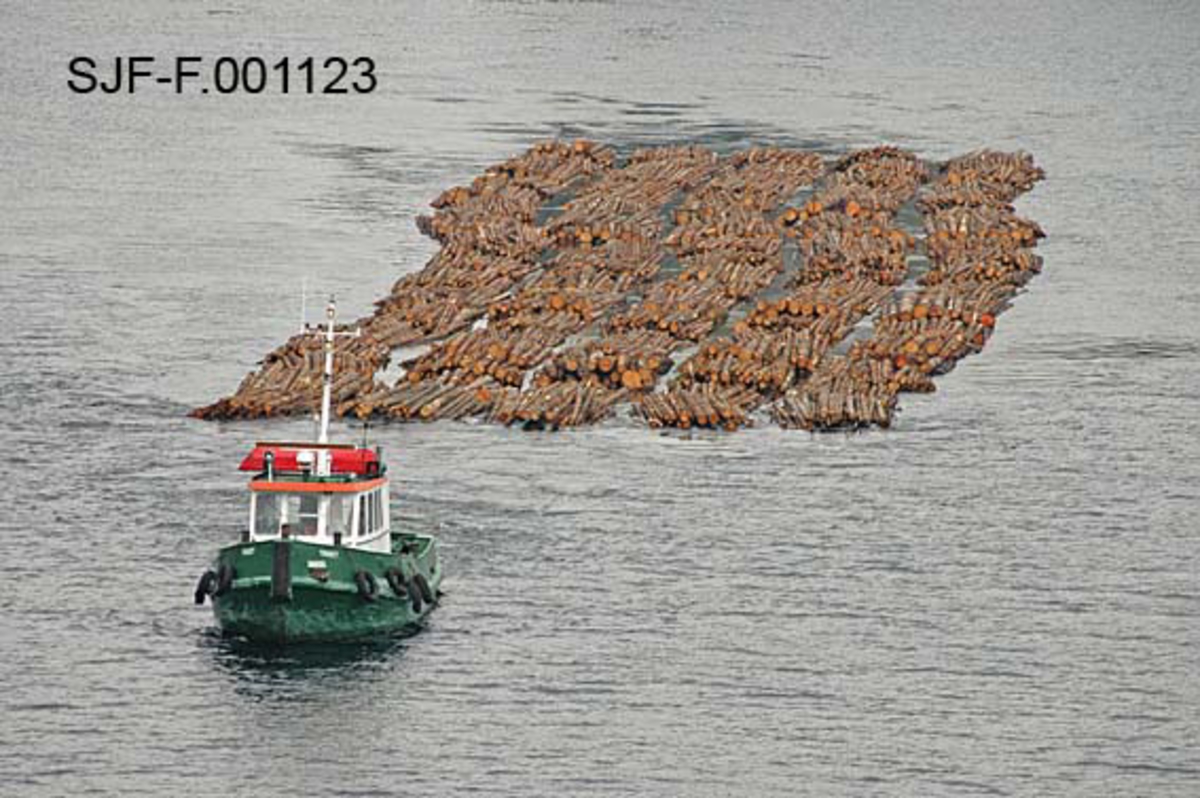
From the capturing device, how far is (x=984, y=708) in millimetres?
63562

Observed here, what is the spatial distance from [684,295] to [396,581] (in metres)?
40.6

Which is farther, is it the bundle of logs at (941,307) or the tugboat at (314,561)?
the bundle of logs at (941,307)

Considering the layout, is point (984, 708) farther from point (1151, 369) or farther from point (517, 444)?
point (1151, 369)

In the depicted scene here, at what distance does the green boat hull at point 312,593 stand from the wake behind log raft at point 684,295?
2234 centimetres

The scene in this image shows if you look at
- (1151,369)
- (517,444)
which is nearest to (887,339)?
(1151,369)

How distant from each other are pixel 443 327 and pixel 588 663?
116 feet

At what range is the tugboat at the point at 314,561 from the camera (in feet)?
206

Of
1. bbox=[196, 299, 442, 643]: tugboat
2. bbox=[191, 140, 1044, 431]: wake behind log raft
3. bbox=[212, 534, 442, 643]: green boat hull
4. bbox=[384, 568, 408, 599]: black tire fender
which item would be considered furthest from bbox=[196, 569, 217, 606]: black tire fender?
bbox=[191, 140, 1044, 431]: wake behind log raft

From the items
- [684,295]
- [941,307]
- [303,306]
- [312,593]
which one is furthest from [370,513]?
[941,307]

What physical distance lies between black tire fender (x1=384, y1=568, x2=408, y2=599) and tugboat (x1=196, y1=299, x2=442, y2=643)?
23mm

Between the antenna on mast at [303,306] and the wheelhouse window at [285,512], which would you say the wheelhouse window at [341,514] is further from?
the antenna on mast at [303,306]

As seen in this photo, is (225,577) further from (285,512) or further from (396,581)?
(396,581)

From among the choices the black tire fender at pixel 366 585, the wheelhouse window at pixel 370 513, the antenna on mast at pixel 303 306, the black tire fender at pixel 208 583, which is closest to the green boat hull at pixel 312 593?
the black tire fender at pixel 366 585

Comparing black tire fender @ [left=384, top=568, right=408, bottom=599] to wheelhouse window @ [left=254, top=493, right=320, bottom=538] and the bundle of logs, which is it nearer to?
wheelhouse window @ [left=254, top=493, right=320, bottom=538]
